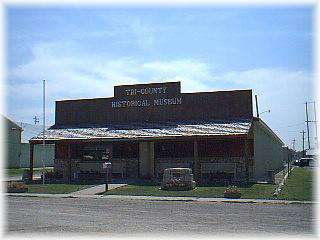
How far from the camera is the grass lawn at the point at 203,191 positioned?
2322 cm

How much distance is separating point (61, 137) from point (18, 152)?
30.5 meters

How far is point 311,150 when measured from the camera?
8556cm

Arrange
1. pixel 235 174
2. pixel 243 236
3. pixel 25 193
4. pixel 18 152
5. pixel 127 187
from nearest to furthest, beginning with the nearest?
pixel 243 236 → pixel 25 193 → pixel 127 187 → pixel 235 174 → pixel 18 152

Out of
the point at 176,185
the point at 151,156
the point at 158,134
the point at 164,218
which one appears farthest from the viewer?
the point at 151,156

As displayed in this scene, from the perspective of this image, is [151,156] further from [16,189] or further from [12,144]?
[12,144]

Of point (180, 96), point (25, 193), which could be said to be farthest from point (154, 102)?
point (25, 193)

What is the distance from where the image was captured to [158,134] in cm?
3212

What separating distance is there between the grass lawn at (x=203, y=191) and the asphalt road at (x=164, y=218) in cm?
360

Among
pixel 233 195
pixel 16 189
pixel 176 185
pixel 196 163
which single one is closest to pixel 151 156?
pixel 196 163

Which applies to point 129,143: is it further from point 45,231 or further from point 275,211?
point 45,231

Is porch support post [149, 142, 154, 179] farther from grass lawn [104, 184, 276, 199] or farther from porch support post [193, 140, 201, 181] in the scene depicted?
grass lawn [104, 184, 276, 199]

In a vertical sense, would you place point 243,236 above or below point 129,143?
below

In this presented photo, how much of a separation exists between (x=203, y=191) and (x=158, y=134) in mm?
8425

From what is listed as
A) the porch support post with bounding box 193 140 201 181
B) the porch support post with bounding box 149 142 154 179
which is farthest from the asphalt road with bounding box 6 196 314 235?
the porch support post with bounding box 149 142 154 179
